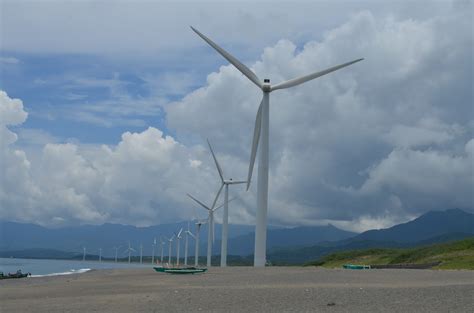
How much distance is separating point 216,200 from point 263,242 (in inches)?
2163

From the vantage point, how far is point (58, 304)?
29.7 m

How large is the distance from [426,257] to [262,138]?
Answer: 3570cm

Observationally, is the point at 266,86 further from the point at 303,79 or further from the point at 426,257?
the point at 426,257

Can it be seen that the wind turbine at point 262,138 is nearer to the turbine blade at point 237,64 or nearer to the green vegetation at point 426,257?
the turbine blade at point 237,64

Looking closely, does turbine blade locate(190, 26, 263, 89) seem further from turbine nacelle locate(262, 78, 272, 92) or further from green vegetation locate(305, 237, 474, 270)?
green vegetation locate(305, 237, 474, 270)

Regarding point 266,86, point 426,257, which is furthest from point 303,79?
point 426,257

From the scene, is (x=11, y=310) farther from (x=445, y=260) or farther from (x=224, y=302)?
(x=445, y=260)

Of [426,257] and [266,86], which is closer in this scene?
[266,86]

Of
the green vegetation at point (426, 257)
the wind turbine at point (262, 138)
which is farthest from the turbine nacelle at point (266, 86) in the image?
the green vegetation at point (426, 257)

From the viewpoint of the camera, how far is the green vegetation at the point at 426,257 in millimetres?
66312

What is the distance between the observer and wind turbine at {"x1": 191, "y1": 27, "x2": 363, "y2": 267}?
57.0m

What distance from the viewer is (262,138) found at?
2271 inches

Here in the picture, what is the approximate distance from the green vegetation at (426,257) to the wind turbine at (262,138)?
1766 cm

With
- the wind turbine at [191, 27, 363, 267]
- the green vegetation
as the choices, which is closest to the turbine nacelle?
the wind turbine at [191, 27, 363, 267]
